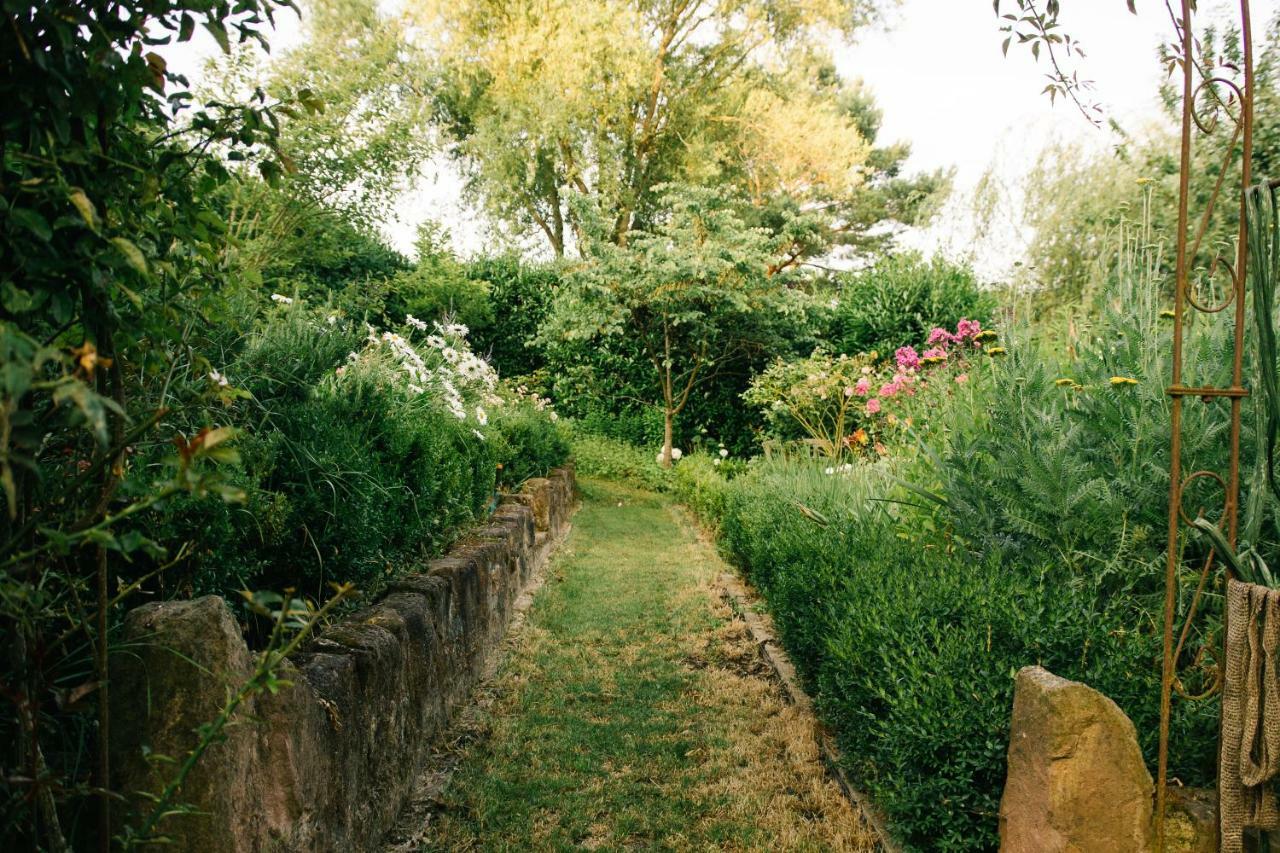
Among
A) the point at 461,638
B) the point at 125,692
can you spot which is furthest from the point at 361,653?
the point at 461,638

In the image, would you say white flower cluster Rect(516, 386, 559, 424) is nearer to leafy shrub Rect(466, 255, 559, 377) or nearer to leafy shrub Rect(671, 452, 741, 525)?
leafy shrub Rect(466, 255, 559, 377)

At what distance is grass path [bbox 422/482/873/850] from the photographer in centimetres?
284

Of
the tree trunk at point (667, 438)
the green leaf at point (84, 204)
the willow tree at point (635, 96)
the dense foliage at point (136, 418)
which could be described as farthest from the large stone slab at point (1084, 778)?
the willow tree at point (635, 96)

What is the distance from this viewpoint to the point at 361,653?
8.31 ft

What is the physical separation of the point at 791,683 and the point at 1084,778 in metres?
2.20

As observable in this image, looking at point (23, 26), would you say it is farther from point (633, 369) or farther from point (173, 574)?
point (633, 369)

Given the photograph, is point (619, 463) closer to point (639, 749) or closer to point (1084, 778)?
point (639, 749)

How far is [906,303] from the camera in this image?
39.3ft

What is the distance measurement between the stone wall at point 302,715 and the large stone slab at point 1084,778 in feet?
5.99

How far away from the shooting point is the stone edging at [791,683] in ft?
9.32

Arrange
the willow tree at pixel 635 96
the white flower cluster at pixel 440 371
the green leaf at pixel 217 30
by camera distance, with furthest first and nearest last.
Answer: the willow tree at pixel 635 96 → the white flower cluster at pixel 440 371 → the green leaf at pixel 217 30

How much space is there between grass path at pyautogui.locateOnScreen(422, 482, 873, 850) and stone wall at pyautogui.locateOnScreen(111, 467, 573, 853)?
32 centimetres

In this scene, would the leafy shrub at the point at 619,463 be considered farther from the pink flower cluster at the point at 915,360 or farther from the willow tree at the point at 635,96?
the willow tree at the point at 635,96

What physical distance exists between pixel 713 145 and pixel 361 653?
52.2ft
